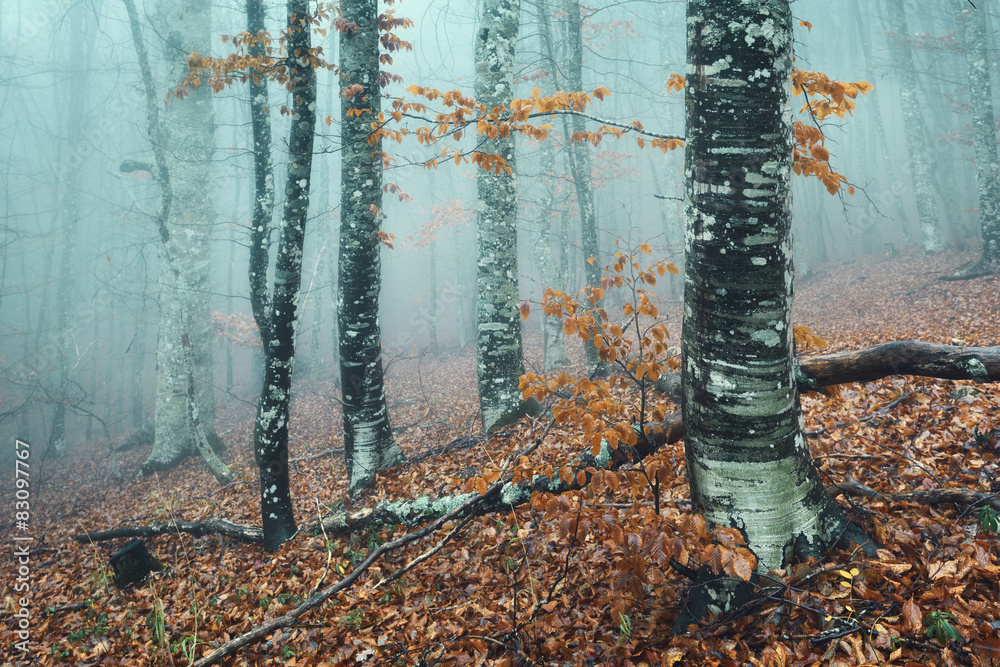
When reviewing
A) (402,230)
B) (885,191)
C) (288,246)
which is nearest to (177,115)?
(288,246)

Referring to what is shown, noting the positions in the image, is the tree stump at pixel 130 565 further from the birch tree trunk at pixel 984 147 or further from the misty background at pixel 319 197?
the birch tree trunk at pixel 984 147

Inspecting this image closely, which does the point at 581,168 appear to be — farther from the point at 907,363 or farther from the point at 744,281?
the point at 744,281

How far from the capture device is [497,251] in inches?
287

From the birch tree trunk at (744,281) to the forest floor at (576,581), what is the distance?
33 cm

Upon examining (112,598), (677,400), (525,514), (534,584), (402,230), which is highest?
(402,230)

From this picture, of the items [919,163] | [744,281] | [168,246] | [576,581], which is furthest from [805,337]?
[919,163]

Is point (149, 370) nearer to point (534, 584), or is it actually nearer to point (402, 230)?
point (402, 230)

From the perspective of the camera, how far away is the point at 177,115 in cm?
1181

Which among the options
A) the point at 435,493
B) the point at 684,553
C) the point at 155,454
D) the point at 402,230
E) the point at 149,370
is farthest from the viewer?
the point at 402,230

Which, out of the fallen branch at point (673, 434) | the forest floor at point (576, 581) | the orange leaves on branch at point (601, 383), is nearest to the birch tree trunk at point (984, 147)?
the forest floor at point (576, 581)

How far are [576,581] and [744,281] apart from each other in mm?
2428

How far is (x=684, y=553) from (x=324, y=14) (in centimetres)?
758

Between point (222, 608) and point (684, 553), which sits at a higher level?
point (684, 553)

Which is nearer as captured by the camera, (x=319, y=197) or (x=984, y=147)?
(x=984, y=147)
